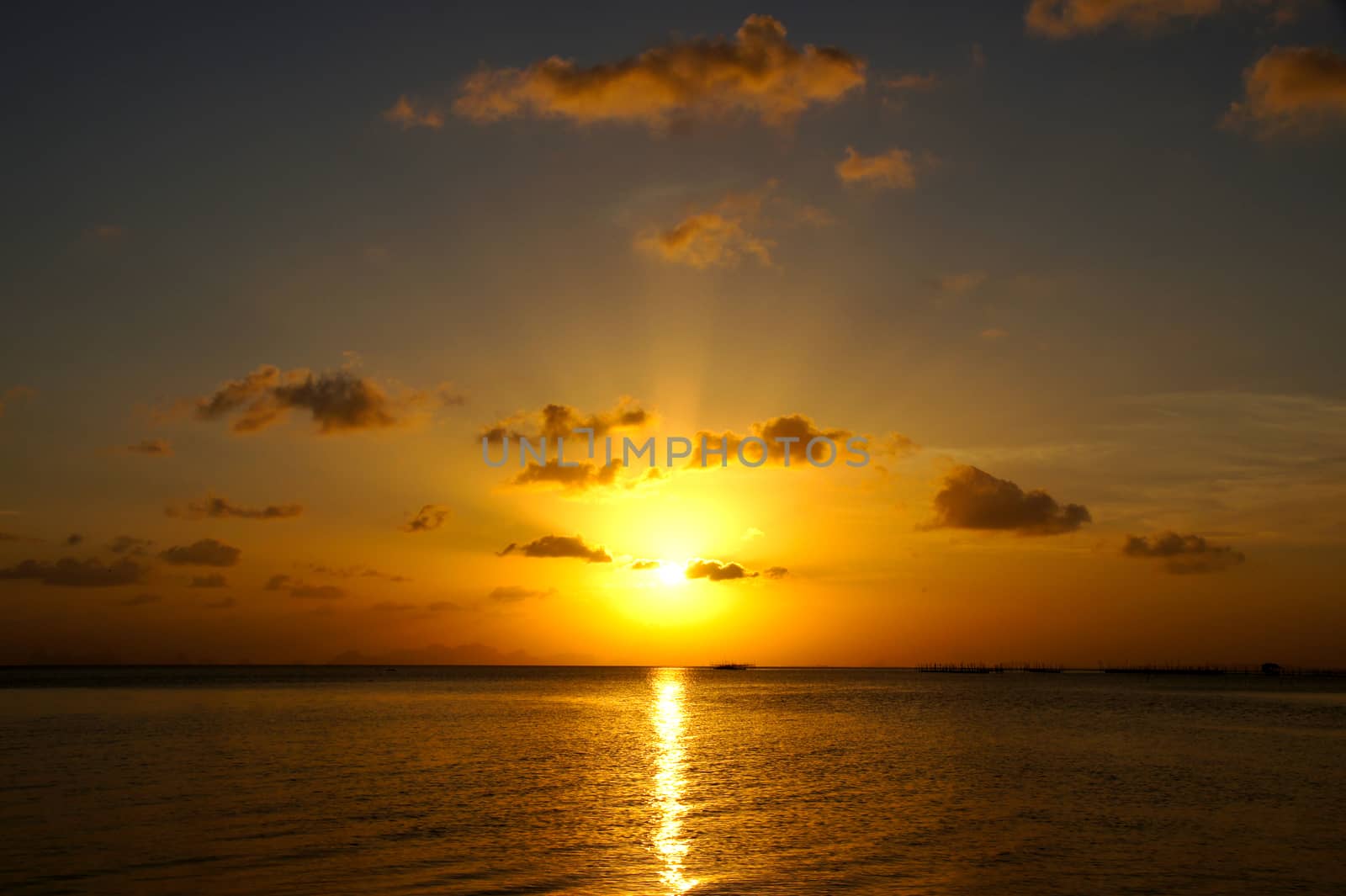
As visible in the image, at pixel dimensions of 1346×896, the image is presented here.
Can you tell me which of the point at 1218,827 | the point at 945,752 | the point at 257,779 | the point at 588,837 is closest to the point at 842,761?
the point at 945,752

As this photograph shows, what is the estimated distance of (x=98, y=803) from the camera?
38.9 m

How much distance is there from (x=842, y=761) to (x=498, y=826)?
1109 inches

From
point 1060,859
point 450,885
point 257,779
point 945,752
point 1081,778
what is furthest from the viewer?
point 945,752

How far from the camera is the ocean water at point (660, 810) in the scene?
28500mm

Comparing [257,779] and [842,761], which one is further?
[842,761]

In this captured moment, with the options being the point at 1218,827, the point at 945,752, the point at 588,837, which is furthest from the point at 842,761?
the point at 588,837

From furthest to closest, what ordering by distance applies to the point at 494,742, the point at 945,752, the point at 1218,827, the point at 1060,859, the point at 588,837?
1. the point at 494,742
2. the point at 945,752
3. the point at 1218,827
4. the point at 588,837
5. the point at 1060,859

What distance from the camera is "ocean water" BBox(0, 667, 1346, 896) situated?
2850cm

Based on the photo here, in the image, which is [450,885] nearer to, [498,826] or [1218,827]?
[498,826]

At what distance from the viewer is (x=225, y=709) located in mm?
101000

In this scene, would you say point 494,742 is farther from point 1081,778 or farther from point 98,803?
point 1081,778

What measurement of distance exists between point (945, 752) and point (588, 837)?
121 feet

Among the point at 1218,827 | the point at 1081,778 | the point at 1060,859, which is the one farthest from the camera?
the point at 1081,778

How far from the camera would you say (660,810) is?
40000 millimetres
